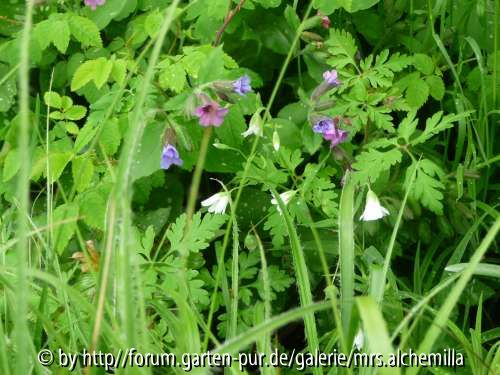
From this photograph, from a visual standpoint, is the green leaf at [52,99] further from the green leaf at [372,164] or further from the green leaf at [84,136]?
the green leaf at [372,164]

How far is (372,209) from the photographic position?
64.4 inches

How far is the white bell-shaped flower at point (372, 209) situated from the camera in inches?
64.1

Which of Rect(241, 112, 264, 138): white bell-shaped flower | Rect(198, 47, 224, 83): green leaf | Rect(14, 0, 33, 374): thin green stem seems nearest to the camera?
Rect(14, 0, 33, 374): thin green stem

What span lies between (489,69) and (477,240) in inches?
15.9

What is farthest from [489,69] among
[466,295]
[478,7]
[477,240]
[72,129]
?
[72,129]

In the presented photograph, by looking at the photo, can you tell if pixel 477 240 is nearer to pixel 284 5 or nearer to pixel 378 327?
pixel 284 5

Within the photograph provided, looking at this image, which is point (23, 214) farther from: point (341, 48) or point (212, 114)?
point (341, 48)

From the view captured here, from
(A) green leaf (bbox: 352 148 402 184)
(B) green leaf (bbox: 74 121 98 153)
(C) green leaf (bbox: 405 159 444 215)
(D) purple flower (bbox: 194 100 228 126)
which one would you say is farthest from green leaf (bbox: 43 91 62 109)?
(C) green leaf (bbox: 405 159 444 215)

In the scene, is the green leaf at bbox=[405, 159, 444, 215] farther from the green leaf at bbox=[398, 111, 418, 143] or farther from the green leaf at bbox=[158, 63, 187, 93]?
the green leaf at bbox=[158, 63, 187, 93]

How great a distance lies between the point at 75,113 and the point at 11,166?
0.21 m

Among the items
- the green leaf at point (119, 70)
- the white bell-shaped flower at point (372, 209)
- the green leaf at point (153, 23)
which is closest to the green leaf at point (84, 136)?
the green leaf at point (119, 70)

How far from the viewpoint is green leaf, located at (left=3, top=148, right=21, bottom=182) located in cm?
169

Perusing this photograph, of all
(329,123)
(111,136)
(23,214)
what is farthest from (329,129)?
(23,214)

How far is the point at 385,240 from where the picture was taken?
72.6 inches
